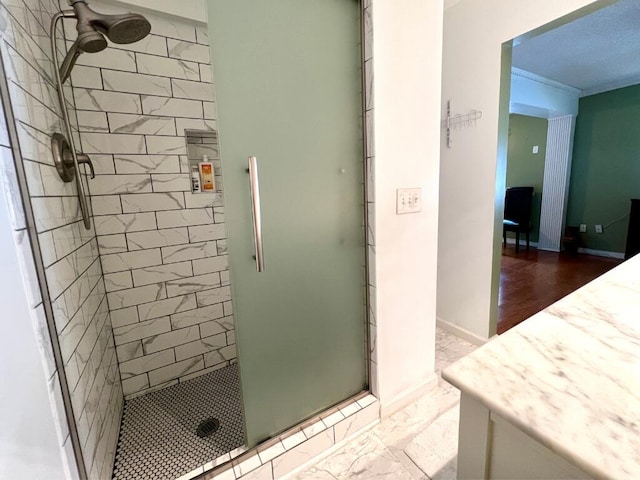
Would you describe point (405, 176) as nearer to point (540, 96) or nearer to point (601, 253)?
point (540, 96)

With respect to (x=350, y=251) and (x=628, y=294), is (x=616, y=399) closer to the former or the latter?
(x=628, y=294)

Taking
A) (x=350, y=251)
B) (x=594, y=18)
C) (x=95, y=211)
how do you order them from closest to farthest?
(x=350, y=251), (x=95, y=211), (x=594, y=18)

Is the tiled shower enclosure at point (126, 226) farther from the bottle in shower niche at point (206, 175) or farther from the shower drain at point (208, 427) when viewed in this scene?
the shower drain at point (208, 427)

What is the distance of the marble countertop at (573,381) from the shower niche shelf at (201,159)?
63.3 inches

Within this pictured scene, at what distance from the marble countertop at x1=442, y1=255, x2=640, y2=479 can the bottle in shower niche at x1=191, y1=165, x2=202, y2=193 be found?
5.43 feet

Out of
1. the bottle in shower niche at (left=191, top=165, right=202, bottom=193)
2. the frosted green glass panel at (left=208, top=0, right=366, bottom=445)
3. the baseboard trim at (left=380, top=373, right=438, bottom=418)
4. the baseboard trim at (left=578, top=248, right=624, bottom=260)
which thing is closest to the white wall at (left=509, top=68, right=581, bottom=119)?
the baseboard trim at (left=578, top=248, right=624, bottom=260)

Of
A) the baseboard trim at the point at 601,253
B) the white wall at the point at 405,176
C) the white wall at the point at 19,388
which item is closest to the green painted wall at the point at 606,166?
the baseboard trim at the point at 601,253

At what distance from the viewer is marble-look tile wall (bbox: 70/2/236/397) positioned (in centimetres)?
147

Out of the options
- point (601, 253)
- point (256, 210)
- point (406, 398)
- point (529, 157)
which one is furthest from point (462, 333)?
point (529, 157)

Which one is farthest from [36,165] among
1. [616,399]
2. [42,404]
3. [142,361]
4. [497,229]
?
[497,229]

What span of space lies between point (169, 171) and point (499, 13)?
2206 millimetres

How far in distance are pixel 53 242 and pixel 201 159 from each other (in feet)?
3.33

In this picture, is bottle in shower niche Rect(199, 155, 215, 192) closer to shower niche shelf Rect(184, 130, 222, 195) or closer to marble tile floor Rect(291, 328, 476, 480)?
shower niche shelf Rect(184, 130, 222, 195)

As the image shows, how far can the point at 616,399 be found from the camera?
0.44 meters
